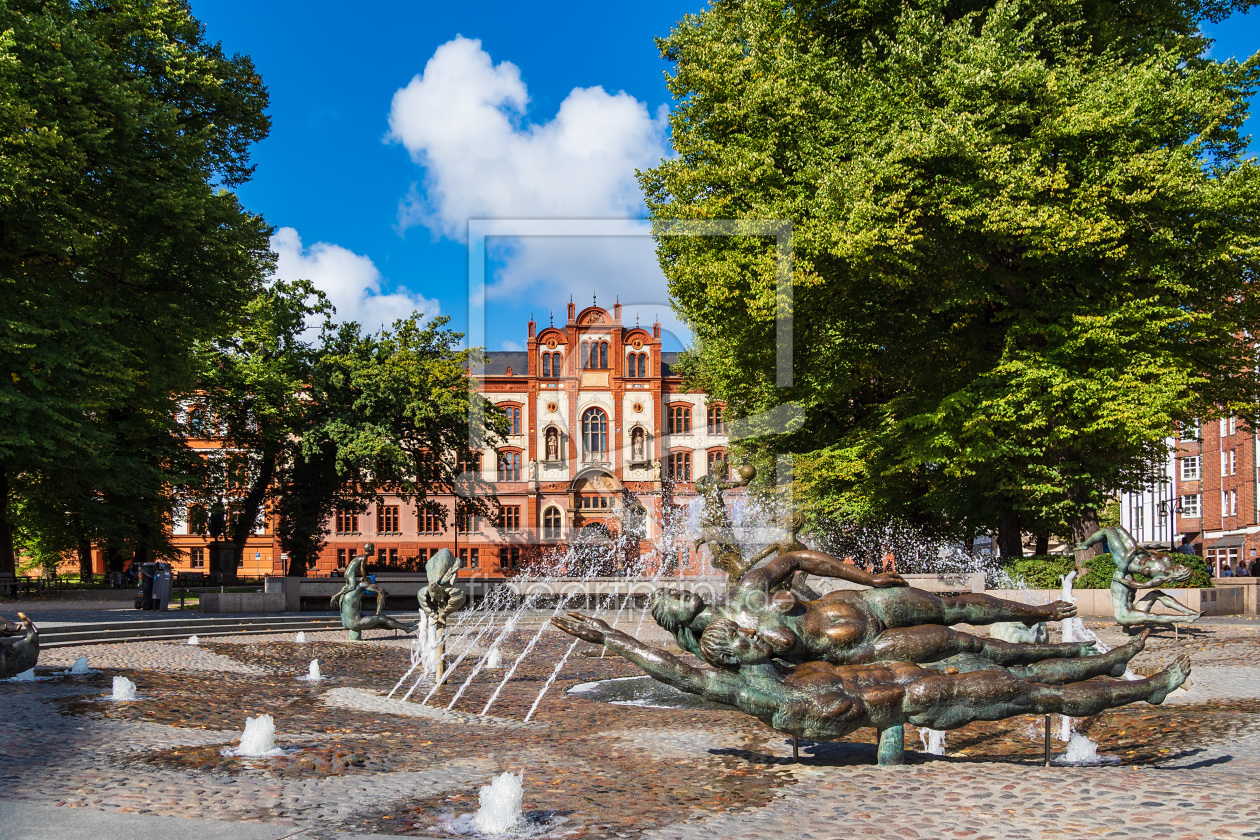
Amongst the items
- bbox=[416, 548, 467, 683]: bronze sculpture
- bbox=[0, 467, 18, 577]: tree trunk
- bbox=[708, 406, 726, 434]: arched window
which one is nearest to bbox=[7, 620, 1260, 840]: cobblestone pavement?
bbox=[416, 548, 467, 683]: bronze sculpture

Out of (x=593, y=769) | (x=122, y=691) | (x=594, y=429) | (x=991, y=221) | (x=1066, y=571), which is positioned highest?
(x=991, y=221)

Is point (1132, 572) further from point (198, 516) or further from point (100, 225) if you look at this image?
point (198, 516)

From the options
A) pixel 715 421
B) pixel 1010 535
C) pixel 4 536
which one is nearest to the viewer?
pixel 1010 535

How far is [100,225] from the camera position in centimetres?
1989

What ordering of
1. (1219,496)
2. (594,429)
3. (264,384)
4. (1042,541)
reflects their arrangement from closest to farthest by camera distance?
1. (1042,541)
2. (264,384)
3. (1219,496)
4. (594,429)

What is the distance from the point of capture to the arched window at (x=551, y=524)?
5578 cm

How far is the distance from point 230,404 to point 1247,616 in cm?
3183

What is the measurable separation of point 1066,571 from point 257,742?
18.8m

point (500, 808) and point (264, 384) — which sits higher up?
point (264, 384)

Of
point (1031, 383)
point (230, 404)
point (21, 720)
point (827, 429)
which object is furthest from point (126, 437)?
point (1031, 383)

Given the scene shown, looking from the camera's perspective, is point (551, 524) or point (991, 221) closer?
point (991, 221)

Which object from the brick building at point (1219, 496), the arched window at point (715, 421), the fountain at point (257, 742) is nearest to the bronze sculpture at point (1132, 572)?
the fountain at point (257, 742)

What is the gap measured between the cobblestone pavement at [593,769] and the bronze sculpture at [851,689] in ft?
1.13

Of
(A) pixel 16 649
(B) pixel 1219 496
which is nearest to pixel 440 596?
(A) pixel 16 649
